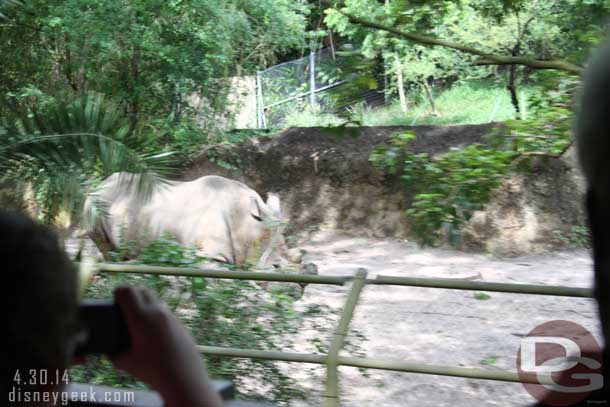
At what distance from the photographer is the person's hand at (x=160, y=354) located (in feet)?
2.30

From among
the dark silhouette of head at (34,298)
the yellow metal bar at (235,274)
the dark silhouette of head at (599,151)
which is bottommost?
the yellow metal bar at (235,274)

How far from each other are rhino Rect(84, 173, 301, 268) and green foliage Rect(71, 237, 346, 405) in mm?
3316

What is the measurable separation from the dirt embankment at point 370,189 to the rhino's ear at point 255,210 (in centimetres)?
245

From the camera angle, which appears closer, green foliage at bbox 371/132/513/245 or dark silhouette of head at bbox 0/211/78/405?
dark silhouette of head at bbox 0/211/78/405

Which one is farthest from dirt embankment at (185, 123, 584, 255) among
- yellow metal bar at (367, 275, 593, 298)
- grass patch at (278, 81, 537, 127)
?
yellow metal bar at (367, 275, 593, 298)

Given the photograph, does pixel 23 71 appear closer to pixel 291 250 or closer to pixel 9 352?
pixel 291 250

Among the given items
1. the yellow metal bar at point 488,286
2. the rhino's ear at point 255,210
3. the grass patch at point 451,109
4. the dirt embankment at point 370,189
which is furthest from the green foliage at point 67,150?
the grass patch at point 451,109

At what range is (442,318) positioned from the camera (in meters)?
6.37

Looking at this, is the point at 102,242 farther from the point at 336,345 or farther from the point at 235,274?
the point at 336,345

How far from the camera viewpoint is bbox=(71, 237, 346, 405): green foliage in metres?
3.75

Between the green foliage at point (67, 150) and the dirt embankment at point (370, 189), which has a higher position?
the green foliage at point (67, 150)

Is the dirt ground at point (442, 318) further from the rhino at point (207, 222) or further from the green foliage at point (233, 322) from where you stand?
the rhino at point (207, 222)

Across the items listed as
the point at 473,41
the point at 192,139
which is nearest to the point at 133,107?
the point at 192,139

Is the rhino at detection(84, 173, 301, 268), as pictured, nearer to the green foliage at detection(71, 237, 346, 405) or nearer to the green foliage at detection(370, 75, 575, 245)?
the green foliage at detection(71, 237, 346, 405)
